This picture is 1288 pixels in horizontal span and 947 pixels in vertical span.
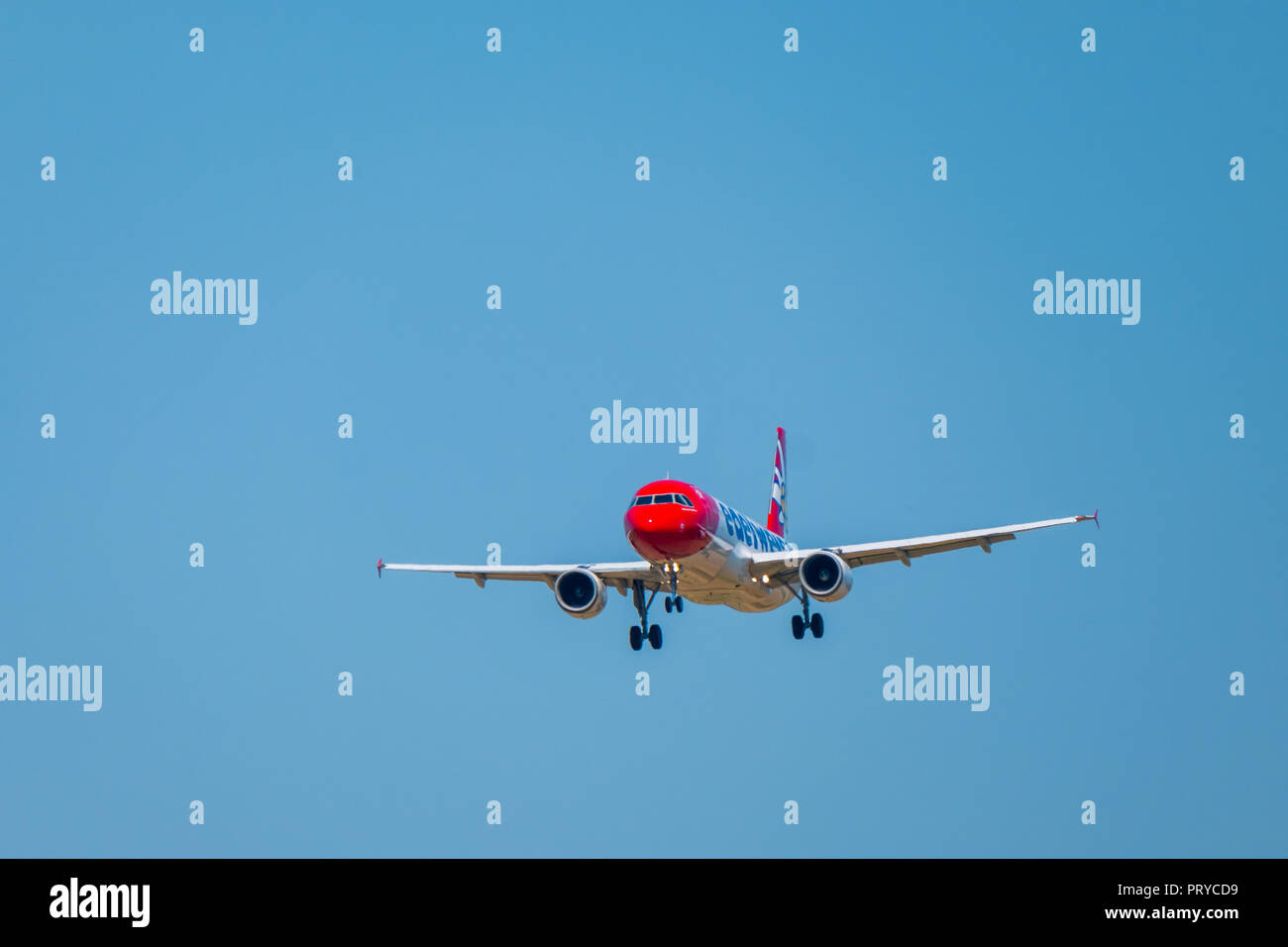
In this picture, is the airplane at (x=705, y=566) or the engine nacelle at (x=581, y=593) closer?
the airplane at (x=705, y=566)

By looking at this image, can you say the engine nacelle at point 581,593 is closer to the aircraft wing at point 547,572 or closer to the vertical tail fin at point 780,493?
the aircraft wing at point 547,572

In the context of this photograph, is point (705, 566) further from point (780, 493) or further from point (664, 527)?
point (780, 493)

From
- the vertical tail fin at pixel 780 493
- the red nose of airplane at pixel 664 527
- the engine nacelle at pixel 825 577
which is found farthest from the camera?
the vertical tail fin at pixel 780 493

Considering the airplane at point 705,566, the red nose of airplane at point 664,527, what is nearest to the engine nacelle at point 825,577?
the airplane at point 705,566

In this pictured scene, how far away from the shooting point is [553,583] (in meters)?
70.3

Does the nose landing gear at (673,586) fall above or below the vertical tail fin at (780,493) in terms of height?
below

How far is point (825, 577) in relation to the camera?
224 ft

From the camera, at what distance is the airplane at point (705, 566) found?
205ft

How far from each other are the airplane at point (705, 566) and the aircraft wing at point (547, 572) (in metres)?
0.04

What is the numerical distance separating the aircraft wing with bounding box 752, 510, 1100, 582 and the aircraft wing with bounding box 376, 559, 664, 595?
14.5 feet

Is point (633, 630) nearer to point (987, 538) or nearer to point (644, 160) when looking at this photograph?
point (987, 538)

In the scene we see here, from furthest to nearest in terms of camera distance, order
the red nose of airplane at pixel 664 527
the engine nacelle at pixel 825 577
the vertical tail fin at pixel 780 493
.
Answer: the vertical tail fin at pixel 780 493
the engine nacelle at pixel 825 577
the red nose of airplane at pixel 664 527

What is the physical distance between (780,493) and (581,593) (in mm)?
24570
